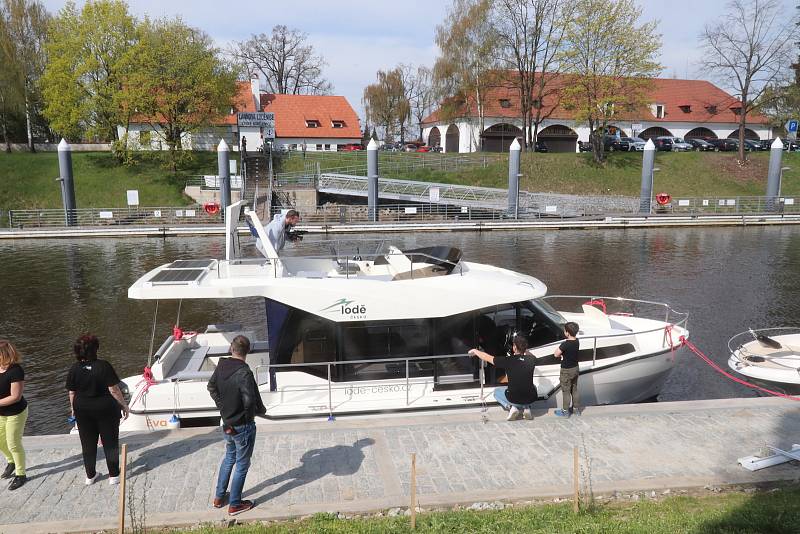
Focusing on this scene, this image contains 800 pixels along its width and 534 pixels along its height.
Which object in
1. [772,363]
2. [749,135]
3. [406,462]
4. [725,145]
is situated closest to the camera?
[406,462]

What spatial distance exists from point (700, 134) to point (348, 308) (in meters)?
70.3

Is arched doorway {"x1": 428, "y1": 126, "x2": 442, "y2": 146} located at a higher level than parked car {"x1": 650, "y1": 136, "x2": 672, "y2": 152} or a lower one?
higher

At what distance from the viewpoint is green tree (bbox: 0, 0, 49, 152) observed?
166 ft

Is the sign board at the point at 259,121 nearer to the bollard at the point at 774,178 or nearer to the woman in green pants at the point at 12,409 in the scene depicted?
the bollard at the point at 774,178

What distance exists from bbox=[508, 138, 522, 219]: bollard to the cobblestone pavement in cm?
3217

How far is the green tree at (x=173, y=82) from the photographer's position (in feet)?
151

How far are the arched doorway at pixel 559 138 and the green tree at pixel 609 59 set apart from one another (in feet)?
42.6

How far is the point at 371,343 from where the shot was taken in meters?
9.34

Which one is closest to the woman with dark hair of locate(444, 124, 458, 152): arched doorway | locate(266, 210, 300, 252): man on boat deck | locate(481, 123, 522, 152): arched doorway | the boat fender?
the boat fender

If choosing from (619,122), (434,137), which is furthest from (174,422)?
(434,137)

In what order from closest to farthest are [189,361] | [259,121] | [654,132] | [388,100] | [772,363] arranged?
[189,361] < [772,363] < [259,121] < [654,132] < [388,100]

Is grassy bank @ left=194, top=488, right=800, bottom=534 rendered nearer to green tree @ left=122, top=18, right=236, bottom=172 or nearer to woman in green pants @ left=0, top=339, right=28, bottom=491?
woman in green pants @ left=0, top=339, right=28, bottom=491

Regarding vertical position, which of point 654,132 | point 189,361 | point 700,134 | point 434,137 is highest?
point 654,132

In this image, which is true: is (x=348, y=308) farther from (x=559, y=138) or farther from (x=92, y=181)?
(x=559, y=138)
